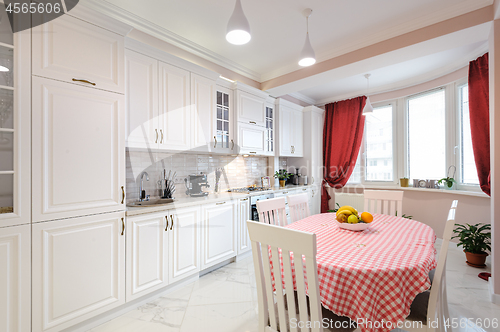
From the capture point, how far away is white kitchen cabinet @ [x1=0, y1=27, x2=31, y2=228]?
1.51 metres

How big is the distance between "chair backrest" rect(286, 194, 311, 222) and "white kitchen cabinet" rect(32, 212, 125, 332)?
1585 millimetres

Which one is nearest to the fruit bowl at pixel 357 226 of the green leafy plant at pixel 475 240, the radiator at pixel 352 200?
the green leafy plant at pixel 475 240

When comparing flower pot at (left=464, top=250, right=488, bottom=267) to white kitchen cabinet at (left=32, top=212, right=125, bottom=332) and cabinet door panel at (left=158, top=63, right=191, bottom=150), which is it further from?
white kitchen cabinet at (left=32, top=212, right=125, bottom=332)

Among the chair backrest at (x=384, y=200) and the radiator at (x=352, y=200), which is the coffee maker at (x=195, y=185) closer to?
the chair backrest at (x=384, y=200)

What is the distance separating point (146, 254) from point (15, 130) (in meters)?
1.35

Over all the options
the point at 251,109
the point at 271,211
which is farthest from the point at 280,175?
the point at 271,211

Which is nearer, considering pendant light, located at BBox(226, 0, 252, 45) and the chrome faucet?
pendant light, located at BBox(226, 0, 252, 45)

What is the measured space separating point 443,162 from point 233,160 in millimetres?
3432

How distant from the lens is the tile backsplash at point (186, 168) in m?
2.59

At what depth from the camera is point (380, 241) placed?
157cm

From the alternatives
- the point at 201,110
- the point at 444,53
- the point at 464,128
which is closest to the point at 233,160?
the point at 201,110

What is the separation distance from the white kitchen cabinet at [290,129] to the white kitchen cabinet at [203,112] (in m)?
1.56

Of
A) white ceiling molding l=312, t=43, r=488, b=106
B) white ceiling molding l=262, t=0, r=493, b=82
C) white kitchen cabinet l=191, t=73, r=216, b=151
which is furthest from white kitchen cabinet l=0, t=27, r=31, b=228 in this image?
white ceiling molding l=312, t=43, r=488, b=106

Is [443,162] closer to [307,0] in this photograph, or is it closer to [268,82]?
[268,82]
